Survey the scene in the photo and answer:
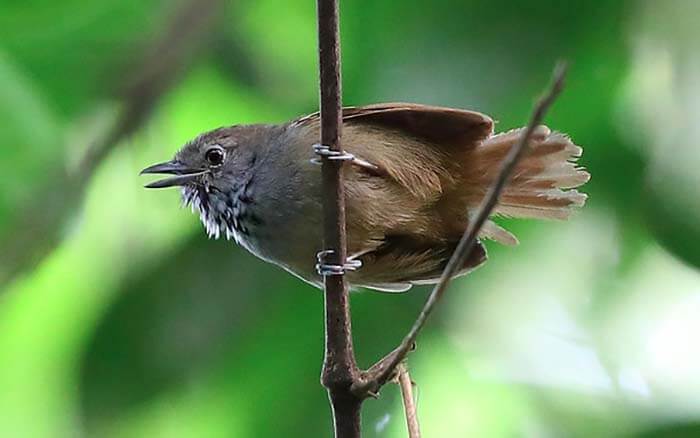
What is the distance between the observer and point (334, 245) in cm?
182

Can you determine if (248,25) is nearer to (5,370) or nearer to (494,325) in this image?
(494,325)

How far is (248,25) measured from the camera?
2689mm

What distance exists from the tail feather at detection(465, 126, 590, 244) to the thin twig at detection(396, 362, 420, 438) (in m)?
0.82

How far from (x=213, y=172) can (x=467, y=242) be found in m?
1.80

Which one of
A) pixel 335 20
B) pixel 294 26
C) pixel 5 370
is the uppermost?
pixel 335 20

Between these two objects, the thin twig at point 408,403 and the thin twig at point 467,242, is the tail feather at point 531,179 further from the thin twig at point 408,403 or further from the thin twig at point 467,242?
the thin twig at point 467,242

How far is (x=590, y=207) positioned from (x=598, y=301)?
0.24 m

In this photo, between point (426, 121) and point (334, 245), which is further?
point (426, 121)

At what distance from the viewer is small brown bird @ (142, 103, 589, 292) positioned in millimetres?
2627

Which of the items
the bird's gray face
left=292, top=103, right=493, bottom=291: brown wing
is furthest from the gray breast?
left=292, top=103, right=493, bottom=291: brown wing

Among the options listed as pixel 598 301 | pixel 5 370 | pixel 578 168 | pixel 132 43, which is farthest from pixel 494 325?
pixel 5 370

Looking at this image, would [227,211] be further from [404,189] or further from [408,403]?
[408,403]

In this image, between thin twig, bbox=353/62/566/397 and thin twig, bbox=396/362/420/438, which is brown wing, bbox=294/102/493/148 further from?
thin twig, bbox=353/62/566/397

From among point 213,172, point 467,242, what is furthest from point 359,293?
point 467,242
